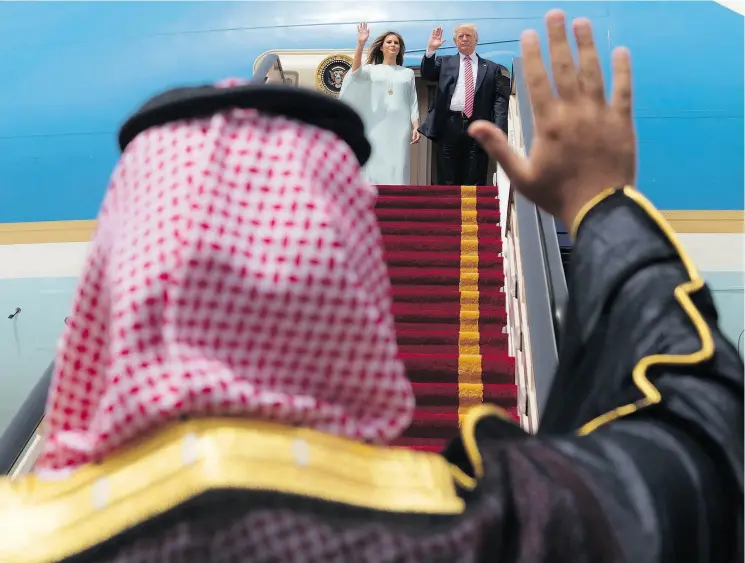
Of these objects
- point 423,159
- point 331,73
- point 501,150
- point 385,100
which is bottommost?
point 423,159

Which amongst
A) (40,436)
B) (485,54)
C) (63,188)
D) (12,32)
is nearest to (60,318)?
(63,188)

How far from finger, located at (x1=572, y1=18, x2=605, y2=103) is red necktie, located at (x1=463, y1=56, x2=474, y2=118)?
420 cm

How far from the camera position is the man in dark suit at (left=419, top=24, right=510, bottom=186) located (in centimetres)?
480

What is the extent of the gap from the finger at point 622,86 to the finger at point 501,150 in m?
0.12

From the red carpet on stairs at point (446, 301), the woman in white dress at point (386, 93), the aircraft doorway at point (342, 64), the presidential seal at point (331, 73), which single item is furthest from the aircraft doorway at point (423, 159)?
the red carpet on stairs at point (446, 301)

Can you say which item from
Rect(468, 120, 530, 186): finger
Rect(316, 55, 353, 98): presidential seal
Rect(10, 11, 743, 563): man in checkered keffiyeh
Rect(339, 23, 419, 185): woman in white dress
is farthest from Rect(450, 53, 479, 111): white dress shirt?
Rect(10, 11, 743, 563): man in checkered keffiyeh

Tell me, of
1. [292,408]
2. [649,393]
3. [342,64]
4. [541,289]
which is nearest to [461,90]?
[342,64]

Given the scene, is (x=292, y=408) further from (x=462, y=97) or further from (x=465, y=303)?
(x=462, y=97)

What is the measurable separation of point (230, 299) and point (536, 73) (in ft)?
1.47

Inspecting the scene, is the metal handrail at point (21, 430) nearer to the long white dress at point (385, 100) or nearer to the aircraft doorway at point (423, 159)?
the long white dress at point (385, 100)

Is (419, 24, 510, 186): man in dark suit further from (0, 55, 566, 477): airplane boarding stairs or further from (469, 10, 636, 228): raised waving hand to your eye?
(469, 10, 636, 228): raised waving hand

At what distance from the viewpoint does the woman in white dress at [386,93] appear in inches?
196

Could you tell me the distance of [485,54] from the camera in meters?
6.88

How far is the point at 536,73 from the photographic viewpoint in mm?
727
